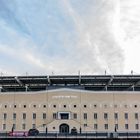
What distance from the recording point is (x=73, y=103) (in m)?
100

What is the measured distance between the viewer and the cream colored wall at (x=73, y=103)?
98312 mm

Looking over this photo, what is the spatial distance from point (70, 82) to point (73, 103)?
10563mm

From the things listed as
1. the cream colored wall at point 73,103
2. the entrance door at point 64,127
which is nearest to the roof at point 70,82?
the cream colored wall at point 73,103

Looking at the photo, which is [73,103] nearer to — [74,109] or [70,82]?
[74,109]

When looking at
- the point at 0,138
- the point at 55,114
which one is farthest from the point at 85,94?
the point at 0,138

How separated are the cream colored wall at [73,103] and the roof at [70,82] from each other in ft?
13.2

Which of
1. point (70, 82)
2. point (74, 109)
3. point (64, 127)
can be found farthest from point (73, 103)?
point (70, 82)

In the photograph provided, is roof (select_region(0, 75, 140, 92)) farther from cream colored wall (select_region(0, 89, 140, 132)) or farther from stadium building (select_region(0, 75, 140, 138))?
cream colored wall (select_region(0, 89, 140, 132))

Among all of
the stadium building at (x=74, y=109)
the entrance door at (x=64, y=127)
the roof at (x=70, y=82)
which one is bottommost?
the entrance door at (x=64, y=127)

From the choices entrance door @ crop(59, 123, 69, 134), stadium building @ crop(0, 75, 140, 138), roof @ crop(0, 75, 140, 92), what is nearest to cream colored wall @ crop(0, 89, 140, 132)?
stadium building @ crop(0, 75, 140, 138)

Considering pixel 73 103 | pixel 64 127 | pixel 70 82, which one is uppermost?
pixel 70 82

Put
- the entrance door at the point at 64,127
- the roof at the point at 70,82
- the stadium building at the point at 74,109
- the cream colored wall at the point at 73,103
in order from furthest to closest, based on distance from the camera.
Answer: the roof at the point at 70,82, the cream colored wall at the point at 73,103, the stadium building at the point at 74,109, the entrance door at the point at 64,127

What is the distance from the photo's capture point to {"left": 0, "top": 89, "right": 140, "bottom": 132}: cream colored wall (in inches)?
3871

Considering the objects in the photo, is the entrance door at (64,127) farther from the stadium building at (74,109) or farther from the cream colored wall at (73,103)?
the cream colored wall at (73,103)
